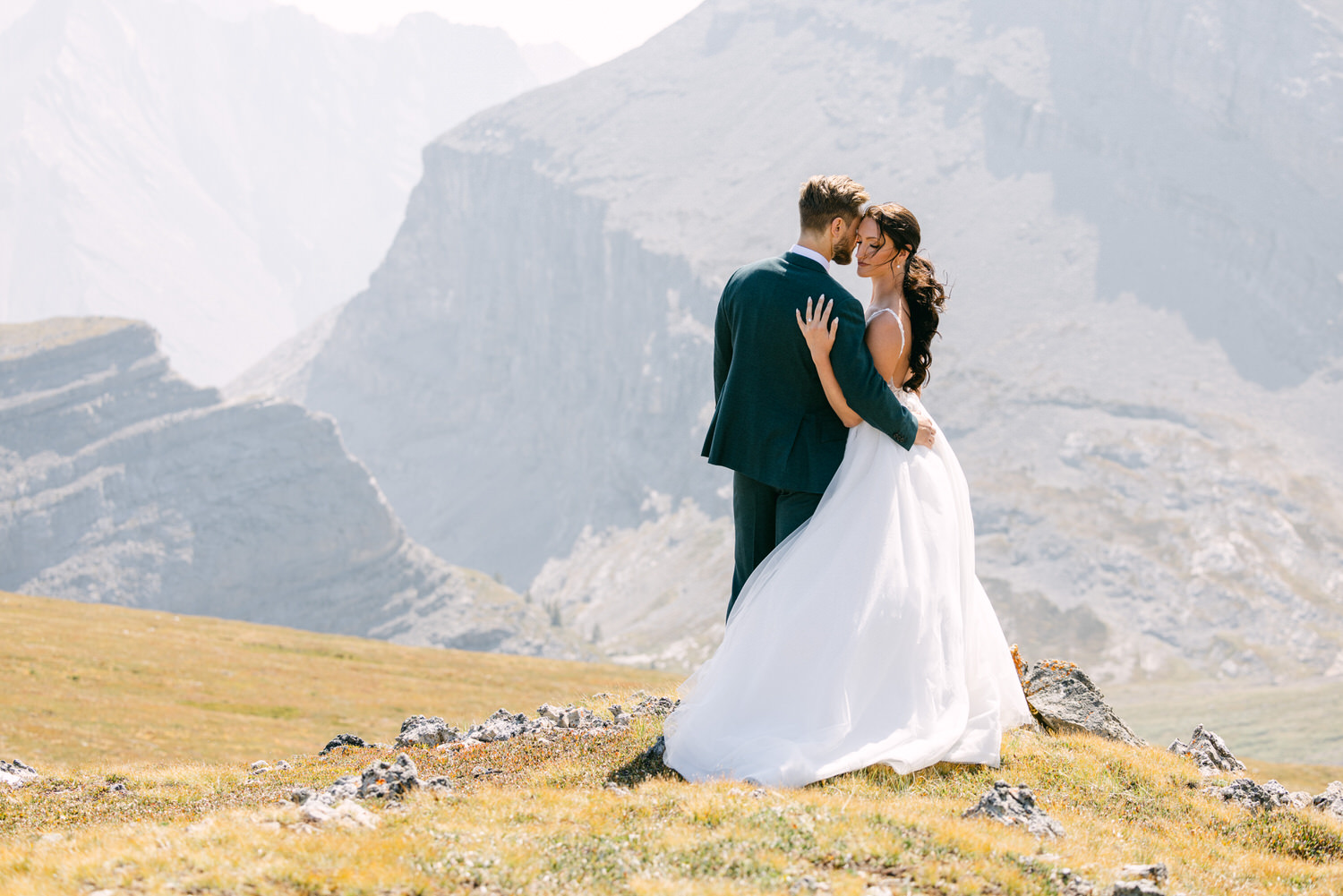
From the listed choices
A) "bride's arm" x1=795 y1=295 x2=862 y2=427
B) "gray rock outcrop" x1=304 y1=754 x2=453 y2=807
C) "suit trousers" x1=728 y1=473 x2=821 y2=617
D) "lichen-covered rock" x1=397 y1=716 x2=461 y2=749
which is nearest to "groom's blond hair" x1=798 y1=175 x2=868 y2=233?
"bride's arm" x1=795 y1=295 x2=862 y2=427

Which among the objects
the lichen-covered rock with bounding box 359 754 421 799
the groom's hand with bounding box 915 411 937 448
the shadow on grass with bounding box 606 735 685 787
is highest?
the groom's hand with bounding box 915 411 937 448

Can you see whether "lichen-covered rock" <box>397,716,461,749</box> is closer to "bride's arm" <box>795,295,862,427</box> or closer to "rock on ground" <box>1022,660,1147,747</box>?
"rock on ground" <box>1022,660,1147,747</box>

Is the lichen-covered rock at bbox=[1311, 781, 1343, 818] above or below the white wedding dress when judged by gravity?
below

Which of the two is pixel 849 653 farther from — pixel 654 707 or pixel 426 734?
pixel 426 734

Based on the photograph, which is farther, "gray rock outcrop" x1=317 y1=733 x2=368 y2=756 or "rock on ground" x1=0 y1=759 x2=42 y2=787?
"gray rock outcrop" x1=317 y1=733 x2=368 y2=756

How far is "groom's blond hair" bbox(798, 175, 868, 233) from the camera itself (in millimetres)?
11156

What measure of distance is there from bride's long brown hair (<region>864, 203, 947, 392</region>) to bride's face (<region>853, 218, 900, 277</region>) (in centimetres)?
5

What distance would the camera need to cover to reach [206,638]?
86562 millimetres

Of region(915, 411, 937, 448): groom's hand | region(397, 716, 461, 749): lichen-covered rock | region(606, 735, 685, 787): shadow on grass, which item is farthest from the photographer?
region(397, 716, 461, 749): lichen-covered rock

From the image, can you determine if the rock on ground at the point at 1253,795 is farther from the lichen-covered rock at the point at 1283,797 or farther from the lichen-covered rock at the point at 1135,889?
the lichen-covered rock at the point at 1135,889

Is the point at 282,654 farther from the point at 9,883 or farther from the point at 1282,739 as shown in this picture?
the point at 1282,739

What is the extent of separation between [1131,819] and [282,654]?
83.0 metres

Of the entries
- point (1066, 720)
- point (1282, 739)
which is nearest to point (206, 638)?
point (1066, 720)

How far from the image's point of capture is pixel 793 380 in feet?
37.6
